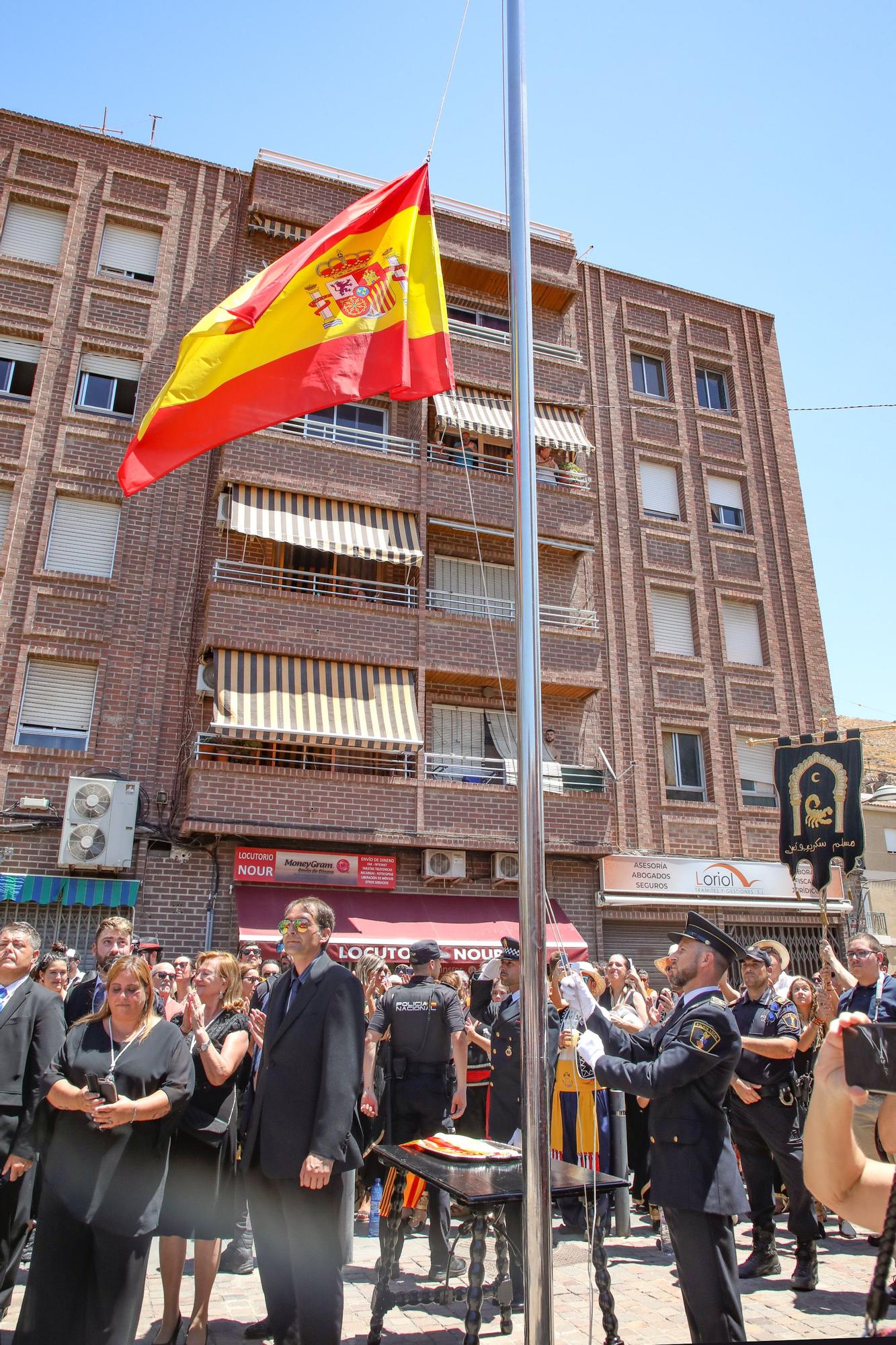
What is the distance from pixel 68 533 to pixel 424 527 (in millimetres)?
6291

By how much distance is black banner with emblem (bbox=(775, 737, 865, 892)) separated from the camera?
13.9 meters

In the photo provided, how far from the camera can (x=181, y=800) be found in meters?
14.8

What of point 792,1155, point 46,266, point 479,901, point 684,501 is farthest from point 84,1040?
point 684,501

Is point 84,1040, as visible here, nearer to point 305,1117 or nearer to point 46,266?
point 305,1117

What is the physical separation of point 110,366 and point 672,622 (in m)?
12.3

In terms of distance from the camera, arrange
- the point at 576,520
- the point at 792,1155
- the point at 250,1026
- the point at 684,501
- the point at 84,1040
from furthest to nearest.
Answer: the point at 684,501 → the point at 576,520 → the point at 792,1155 → the point at 250,1026 → the point at 84,1040

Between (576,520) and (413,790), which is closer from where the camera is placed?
(413,790)

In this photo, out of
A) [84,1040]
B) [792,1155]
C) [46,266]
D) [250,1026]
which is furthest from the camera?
[46,266]

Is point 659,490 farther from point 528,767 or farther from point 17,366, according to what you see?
point 528,767

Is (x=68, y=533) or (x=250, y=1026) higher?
(x=68, y=533)

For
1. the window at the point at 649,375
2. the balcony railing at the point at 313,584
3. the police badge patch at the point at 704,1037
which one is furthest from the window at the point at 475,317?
the police badge patch at the point at 704,1037

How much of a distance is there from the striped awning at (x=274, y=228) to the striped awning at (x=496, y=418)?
14.0 feet

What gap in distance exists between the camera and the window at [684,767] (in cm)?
1856

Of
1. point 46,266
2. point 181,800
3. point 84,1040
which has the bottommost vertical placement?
point 84,1040
